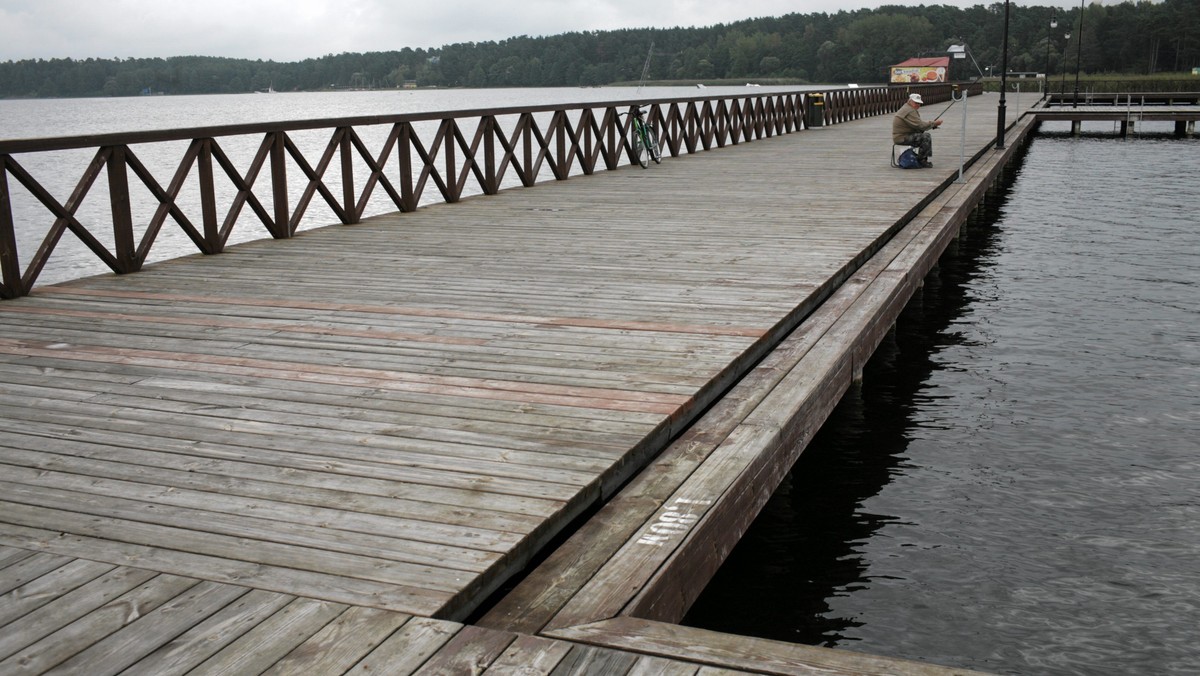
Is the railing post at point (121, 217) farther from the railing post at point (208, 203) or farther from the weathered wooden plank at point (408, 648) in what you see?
the weathered wooden plank at point (408, 648)

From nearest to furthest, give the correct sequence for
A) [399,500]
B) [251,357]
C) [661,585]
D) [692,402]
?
[661,585]
[399,500]
[692,402]
[251,357]

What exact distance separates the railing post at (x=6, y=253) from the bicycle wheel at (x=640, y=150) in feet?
35.3

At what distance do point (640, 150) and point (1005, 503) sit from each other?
12.2 metres

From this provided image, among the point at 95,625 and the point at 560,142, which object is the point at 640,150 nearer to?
the point at 560,142

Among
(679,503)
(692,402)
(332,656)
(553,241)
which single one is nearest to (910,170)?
(553,241)

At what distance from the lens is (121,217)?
7.84 metres

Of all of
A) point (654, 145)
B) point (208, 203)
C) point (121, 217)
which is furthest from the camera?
point (654, 145)

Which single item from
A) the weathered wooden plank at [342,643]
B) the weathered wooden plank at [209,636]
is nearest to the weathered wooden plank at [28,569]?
the weathered wooden plank at [209,636]

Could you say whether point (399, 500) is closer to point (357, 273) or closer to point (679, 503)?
point (679, 503)

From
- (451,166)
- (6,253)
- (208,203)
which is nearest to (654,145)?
(451,166)

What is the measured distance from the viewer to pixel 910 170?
49.4 feet

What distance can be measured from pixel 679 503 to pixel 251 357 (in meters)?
2.48

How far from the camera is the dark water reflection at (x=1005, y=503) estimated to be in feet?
13.6

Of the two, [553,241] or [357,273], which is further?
[553,241]
